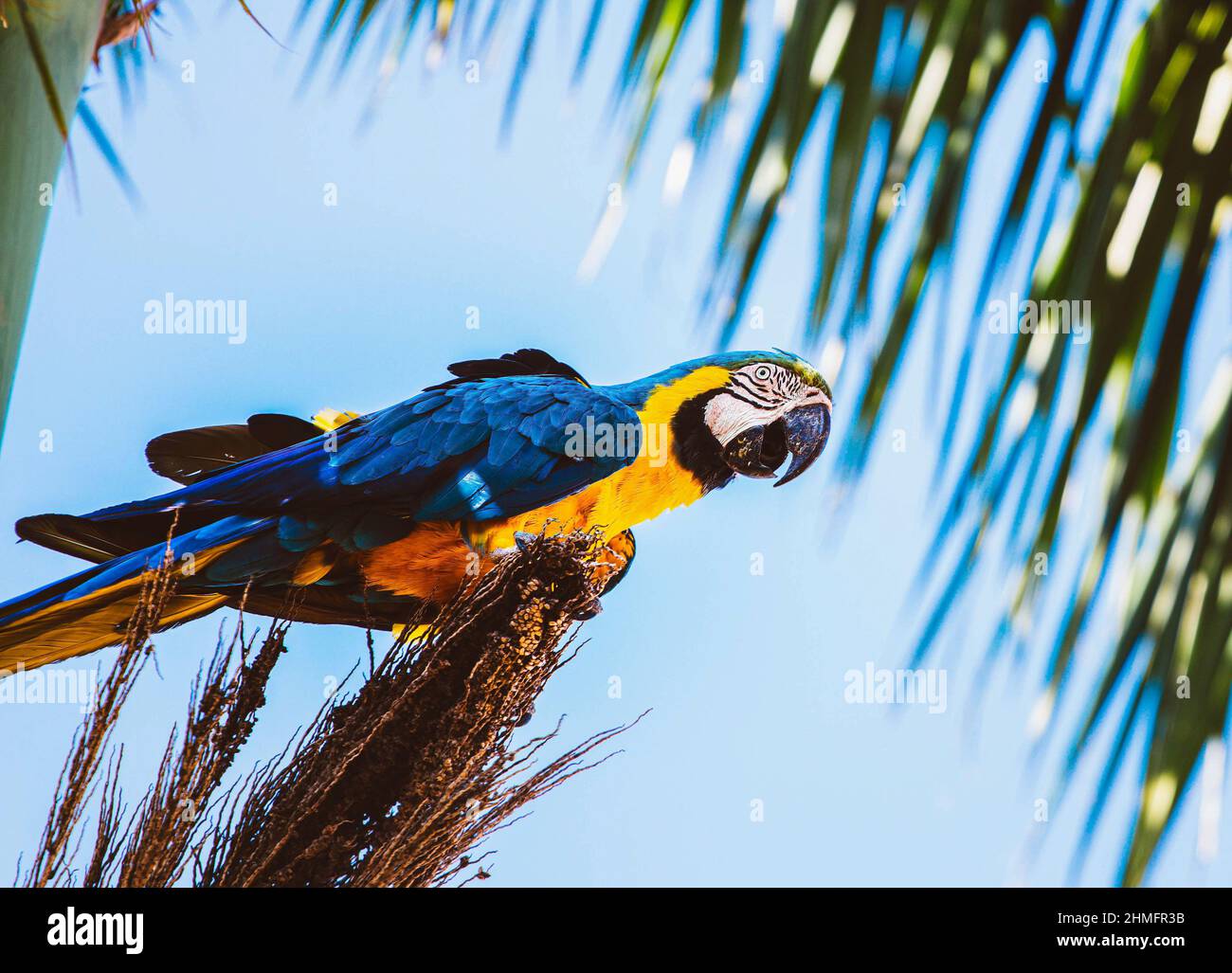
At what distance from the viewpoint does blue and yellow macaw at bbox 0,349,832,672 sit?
2.07 m

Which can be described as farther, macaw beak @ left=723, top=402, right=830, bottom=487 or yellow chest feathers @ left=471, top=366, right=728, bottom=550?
macaw beak @ left=723, top=402, right=830, bottom=487

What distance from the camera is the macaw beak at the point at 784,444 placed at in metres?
2.58

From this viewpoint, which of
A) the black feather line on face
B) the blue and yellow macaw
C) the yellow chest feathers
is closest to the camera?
the blue and yellow macaw

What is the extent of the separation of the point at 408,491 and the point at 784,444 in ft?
3.08

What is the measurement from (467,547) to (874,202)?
1.28 m

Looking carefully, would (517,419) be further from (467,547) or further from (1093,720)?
(1093,720)

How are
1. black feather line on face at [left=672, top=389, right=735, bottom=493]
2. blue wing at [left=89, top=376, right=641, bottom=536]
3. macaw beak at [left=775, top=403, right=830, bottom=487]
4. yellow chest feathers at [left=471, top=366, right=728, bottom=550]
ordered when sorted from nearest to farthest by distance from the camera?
blue wing at [left=89, top=376, right=641, bottom=536] → yellow chest feathers at [left=471, top=366, right=728, bottom=550] → black feather line on face at [left=672, top=389, right=735, bottom=493] → macaw beak at [left=775, top=403, right=830, bottom=487]

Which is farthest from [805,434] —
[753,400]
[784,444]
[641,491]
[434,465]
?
[434,465]

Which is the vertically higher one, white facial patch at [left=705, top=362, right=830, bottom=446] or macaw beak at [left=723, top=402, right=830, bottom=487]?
white facial patch at [left=705, top=362, right=830, bottom=446]

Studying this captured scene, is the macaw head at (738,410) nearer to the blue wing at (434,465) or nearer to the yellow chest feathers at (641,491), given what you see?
the yellow chest feathers at (641,491)

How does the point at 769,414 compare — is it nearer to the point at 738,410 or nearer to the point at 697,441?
the point at 738,410

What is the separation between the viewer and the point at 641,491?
247 cm

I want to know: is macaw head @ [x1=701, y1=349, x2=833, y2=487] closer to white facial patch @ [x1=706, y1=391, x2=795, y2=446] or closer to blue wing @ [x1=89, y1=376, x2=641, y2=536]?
white facial patch @ [x1=706, y1=391, x2=795, y2=446]

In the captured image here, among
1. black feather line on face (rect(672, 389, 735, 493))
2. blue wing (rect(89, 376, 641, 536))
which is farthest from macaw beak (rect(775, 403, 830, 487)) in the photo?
blue wing (rect(89, 376, 641, 536))
